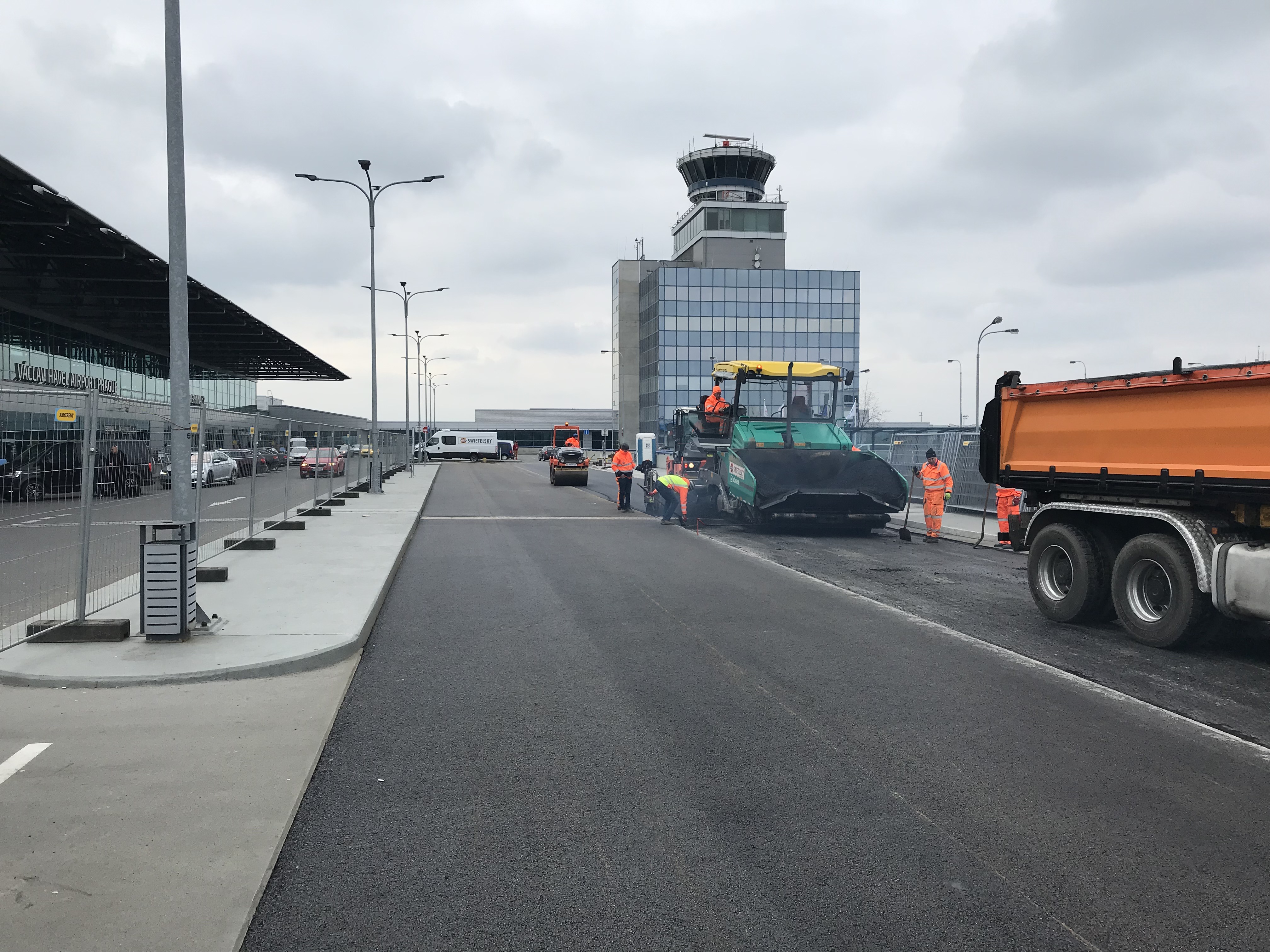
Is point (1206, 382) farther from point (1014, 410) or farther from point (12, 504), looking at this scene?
point (12, 504)

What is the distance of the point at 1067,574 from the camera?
9695 millimetres

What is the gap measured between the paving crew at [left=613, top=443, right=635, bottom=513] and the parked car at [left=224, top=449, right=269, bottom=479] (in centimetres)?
1020

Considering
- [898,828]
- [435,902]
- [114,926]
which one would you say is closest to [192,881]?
[114,926]

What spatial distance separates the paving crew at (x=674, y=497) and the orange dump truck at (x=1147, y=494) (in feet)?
32.8

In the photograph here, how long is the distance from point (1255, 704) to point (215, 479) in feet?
36.0

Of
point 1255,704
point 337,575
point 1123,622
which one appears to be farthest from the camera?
point 337,575

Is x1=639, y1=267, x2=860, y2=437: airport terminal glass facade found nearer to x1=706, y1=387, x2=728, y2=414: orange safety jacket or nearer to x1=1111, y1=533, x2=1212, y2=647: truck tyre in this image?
x1=706, y1=387, x2=728, y2=414: orange safety jacket

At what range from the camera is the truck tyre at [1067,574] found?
9.30 metres

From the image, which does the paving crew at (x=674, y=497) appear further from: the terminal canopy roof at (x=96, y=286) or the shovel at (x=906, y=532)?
the terminal canopy roof at (x=96, y=286)

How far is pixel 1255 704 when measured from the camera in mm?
6668

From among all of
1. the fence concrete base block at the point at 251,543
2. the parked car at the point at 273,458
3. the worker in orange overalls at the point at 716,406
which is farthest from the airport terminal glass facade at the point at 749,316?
the fence concrete base block at the point at 251,543

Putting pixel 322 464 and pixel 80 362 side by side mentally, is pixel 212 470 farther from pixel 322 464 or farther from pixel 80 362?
pixel 80 362

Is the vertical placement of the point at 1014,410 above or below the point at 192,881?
above

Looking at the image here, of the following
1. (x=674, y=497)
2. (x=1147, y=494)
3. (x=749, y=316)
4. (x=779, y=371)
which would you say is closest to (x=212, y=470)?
(x=1147, y=494)
